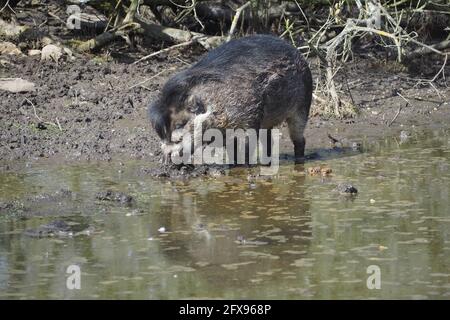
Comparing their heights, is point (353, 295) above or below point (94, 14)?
below

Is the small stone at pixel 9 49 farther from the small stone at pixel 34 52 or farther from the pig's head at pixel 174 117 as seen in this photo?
the pig's head at pixel 174 117

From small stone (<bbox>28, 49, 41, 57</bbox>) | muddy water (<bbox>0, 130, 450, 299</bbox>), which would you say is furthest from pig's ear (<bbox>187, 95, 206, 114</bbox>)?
small stone (<bbox>28, 49, 41, 57</bbox>)

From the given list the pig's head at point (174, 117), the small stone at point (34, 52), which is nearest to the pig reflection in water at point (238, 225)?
the pig's head at point (174, 117)

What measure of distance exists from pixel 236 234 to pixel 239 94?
234 cm

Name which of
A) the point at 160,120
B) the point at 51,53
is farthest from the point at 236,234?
the point at 51,53

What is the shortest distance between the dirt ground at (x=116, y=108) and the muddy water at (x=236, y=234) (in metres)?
0.70

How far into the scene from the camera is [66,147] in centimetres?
991

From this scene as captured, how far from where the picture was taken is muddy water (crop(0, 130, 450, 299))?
5.82 meters

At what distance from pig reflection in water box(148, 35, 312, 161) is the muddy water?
46cm

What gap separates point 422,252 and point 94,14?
793 centimetres

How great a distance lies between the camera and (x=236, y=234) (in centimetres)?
691
